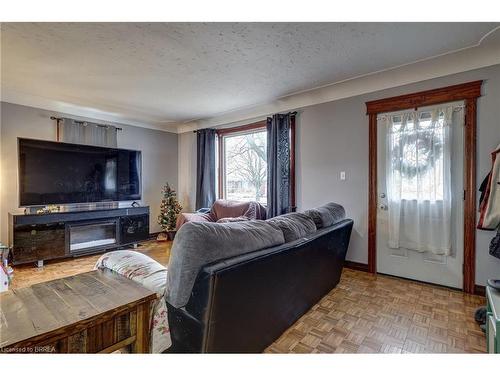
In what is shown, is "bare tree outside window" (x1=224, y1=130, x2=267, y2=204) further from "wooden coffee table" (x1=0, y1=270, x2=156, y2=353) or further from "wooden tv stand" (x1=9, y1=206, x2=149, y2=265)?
"wooden coffee table" (x1=0, y1=270, x2=156, y2=353)

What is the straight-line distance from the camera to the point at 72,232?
3.62 metres

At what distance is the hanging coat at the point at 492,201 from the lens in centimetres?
217

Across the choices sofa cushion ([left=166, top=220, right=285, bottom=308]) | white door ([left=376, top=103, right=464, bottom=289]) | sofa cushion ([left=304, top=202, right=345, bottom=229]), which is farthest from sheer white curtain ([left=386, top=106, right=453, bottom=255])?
sofa cushion ([left=166, top=220, right=285, bottom=308])

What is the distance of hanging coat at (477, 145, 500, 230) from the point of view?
2.17m

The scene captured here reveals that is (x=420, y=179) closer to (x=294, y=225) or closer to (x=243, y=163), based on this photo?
(x=294, y=225)

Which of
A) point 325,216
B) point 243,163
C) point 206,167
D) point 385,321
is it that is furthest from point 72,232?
point 385,321

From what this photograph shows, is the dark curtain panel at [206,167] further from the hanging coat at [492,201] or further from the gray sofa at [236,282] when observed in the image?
the hanging coat at [492,201]

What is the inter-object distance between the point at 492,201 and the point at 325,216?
147 cm

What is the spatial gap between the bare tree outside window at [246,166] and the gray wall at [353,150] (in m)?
0.77

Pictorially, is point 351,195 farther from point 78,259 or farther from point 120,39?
point 78,259

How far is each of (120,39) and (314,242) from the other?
233 cm

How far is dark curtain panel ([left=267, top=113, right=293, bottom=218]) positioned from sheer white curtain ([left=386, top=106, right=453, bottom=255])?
1.35 metres

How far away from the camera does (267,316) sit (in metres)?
1.52
